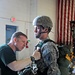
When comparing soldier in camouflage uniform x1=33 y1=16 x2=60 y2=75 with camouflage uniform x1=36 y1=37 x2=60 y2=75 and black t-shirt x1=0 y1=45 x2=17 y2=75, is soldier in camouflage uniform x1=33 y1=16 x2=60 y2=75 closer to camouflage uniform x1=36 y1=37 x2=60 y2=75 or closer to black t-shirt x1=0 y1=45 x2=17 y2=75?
camouflage uniform x1=36 y1=37 x2=60 y2=75

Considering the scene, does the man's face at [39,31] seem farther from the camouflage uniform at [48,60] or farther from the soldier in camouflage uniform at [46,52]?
the camouflage uniform at [48,60]

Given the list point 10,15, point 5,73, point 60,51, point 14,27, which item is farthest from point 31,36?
point 5,73

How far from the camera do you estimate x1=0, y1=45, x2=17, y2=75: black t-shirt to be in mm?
1376

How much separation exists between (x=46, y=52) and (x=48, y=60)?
83mm

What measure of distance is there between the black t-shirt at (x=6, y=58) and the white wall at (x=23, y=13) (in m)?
1.96

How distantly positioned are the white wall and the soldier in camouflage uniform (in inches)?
70.9

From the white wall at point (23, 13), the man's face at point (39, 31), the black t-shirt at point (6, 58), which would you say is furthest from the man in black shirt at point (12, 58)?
the white wall at point (23, 13)

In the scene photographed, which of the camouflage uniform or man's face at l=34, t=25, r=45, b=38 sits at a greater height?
man's face at l=34, t=25, r=45, b=38

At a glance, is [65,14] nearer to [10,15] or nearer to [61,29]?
[61,29]

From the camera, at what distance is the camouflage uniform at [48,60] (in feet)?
5.20

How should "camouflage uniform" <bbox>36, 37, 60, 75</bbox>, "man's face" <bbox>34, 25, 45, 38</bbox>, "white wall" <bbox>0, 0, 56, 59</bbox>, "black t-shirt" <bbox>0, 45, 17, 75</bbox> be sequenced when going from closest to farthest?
1. "black t-shirt" <bbox>0, 45, 17, 75</bbox>
2. "camouflage uniform" <bbox>36, 37, 60, 75</bbox>
3. "man's face" <bbox>34, 25, 45, 38</bbox>
4. "white wall" <bbox>0, 0, 56, 59</bbox>

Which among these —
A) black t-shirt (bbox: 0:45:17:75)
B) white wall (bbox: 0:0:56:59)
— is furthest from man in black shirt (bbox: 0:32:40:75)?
white wall (bbox: 0:0:56:59)

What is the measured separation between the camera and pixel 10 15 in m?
3.57

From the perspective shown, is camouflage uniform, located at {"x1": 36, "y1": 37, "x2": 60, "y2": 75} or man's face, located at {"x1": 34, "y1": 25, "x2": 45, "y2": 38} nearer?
camouflage uniform, located at {"x1": 36, "y1": 37, "x2": 60, "y2": 75}
